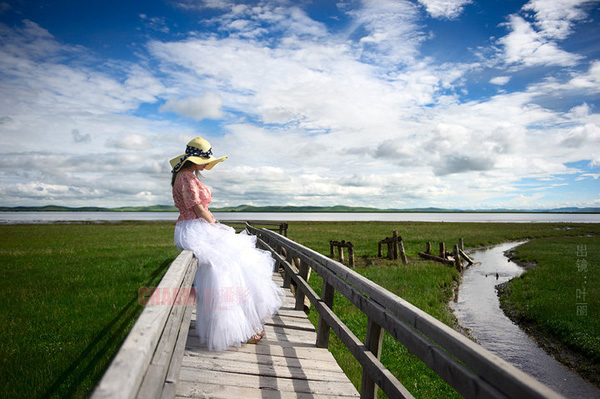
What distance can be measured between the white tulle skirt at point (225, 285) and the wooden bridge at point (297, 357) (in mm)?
172

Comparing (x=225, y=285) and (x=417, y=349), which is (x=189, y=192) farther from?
(x=417, y=349)

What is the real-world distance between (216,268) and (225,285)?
0.21 m

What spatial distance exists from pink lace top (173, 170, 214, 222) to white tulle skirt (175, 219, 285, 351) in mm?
219

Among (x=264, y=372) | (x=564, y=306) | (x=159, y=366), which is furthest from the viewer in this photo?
(x=564, y=306)

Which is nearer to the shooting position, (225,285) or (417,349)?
(417,349)

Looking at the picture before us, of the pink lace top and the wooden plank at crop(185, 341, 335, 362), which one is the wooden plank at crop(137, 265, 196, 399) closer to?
the wooden plank at crop(185, 341, 335, 362)

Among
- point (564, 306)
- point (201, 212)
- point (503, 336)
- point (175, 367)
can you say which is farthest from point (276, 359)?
point (564, 306)

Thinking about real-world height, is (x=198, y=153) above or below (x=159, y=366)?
above

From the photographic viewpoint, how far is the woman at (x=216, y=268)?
13.4 ft

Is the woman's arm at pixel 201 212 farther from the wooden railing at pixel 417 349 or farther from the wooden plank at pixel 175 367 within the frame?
the wooden railing at pixel 417 349

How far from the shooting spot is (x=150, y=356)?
5.40 feet

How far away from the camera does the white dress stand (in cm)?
406

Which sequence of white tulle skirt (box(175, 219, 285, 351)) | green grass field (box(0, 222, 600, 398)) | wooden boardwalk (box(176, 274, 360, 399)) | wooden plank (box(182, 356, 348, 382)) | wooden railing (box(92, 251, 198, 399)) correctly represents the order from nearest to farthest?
wooden railing (box(92, 251, 198, 399)), wooden boardwalk (box(176, 274, 360, 399)), wooden plank (box(182, 356, 348, 382)), white tulle skirt (box(175, 219, 285, 351)), green grass field (box(0, 222, 600, 398))

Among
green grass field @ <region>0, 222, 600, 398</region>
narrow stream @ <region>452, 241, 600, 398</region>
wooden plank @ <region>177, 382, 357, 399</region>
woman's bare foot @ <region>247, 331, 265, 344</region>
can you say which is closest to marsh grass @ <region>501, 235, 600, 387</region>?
green grass field @ <region>0, 222, 600, 398</region>
